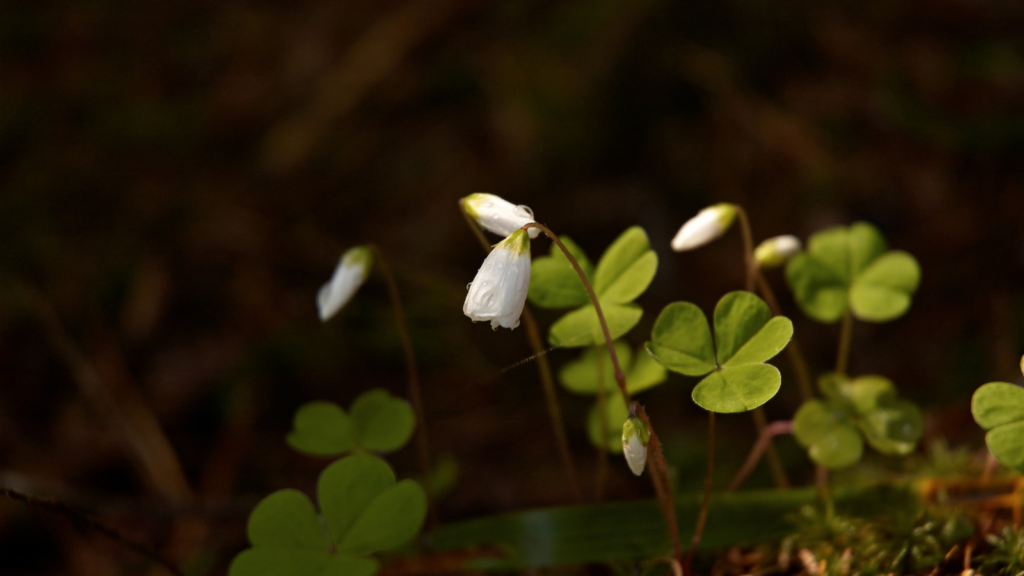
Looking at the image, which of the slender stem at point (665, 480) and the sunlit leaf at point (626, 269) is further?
the sunlit leaf at point (626, 269)

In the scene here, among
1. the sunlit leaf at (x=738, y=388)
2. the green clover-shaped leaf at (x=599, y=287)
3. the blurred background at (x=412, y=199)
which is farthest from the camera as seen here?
the blurred background at (x=412, y=199)

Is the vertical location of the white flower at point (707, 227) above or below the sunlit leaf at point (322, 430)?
above

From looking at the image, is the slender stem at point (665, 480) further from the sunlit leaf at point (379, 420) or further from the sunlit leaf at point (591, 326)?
the sunlit leaf at point (379, 420)

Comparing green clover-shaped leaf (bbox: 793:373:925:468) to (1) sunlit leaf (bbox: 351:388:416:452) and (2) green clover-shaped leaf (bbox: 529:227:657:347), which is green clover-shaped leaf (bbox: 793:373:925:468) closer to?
(2) green clover-shaped leaf (bbox: 529:227:657:347)

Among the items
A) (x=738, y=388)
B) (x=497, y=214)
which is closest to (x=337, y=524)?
(x=497, y=214)

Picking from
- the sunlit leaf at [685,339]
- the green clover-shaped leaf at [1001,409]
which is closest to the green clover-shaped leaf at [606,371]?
the sunlit leaf at [685,339]

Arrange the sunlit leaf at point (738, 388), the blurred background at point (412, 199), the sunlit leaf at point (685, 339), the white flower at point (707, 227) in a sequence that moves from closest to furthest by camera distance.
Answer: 1. the sunlit leaf at point (738, 388)
2. the sunlit leaf at point (685, 339)
3. the white flower at point (707, 227)
4. the blurred background at point (412, 199)
